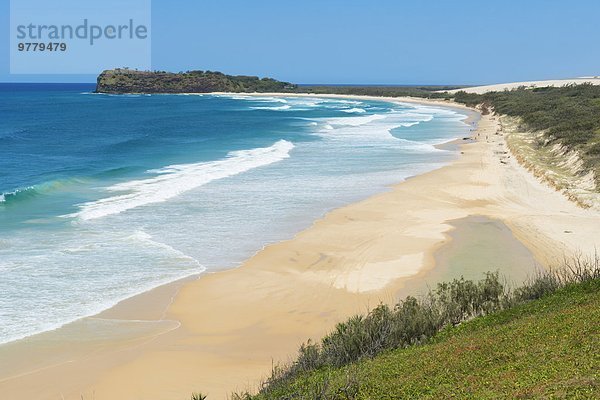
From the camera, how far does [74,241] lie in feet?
64.3

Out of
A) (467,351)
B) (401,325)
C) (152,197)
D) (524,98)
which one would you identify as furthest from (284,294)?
(524,98)

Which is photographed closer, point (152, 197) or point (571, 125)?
point (152, 197)

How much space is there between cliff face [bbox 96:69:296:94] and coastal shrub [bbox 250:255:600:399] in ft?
Answer: 570

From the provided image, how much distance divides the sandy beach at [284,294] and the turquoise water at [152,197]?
4.04 feet

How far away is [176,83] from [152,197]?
162253 mm

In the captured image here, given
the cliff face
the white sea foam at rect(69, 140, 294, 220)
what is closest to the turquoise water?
the white sea foam at rect(69, 140, 294, 220)

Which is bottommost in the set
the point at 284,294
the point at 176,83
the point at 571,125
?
the point at 284,294

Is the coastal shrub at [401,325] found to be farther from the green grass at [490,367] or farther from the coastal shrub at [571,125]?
the coastal shrub at [571,125]

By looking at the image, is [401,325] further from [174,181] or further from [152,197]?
[174,181]

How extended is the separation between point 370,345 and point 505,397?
11.8 feet

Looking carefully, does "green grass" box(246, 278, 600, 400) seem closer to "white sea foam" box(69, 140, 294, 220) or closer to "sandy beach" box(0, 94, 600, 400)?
"sandy beach" box(0, 94, 600, 400)

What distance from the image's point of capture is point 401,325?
34.6ft

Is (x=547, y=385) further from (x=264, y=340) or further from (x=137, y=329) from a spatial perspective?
(x=137, y=329)

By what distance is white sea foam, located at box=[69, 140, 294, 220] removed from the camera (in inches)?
984
